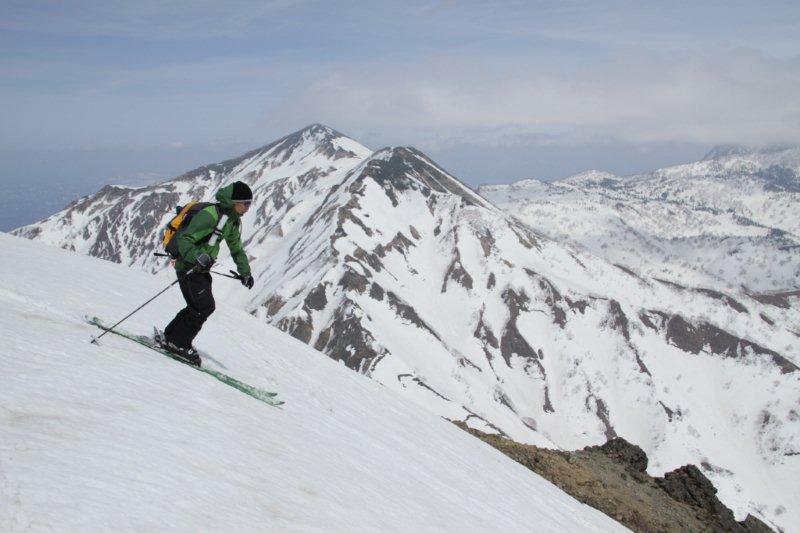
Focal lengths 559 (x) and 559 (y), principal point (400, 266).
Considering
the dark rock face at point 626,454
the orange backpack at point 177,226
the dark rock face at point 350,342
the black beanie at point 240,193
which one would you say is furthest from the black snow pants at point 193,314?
the dark rock face at point 350,342

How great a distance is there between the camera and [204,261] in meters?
9.43

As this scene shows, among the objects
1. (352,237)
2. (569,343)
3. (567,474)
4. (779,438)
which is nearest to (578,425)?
(569,343)

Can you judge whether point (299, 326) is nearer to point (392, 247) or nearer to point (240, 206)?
point (392, 247)

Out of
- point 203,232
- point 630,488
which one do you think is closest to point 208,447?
point 203,232

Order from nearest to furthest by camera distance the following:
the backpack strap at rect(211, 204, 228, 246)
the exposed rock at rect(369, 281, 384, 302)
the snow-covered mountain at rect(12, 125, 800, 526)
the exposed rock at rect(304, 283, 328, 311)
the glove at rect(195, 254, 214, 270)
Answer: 1. the glove at rect(195, 254, 214, 270)
2. the backpack strap at rect(211, 204, 228, 246)
3. the snow-covered mountain at rect(12, 125, 800, 526)
4. the exposed rock at rect(304, 283, 328, 311)
5. the exposed rock at rect(369, 281, 384, 302)

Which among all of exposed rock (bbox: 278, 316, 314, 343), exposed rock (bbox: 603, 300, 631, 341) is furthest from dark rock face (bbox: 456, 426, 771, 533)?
exposed rock (bbox: 603, 300, 631, 341)

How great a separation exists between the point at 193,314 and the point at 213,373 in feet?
3.76

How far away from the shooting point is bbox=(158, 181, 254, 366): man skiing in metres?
9.66

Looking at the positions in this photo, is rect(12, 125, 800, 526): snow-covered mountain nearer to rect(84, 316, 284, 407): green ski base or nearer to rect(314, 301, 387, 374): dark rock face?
rect(314, 301, 387, 374): dark rock face

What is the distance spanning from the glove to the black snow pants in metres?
0.64

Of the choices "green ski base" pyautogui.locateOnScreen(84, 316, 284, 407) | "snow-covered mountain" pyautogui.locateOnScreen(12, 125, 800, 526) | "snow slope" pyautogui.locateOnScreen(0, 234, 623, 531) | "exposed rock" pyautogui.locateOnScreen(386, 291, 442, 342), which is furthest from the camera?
"exposed rock" pyautogui.locateOnScreen(386, 291, 442, 342)

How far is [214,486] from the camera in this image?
18.7 ft

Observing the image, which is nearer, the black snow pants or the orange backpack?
the orange backpack

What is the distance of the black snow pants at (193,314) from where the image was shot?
10.1 m
